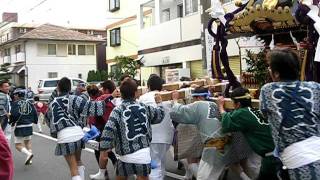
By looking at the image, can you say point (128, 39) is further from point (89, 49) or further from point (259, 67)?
point (259, 67)

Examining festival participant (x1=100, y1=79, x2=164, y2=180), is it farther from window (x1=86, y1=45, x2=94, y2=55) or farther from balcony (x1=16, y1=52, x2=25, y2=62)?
window (x1=86, y1=45, x2=94, y2=55)

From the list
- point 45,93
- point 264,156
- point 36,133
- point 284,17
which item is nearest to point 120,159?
point 264,156

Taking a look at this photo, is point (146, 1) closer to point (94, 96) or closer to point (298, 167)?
point (94, 96)

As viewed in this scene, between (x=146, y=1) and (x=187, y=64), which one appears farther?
(x=146, y=1)

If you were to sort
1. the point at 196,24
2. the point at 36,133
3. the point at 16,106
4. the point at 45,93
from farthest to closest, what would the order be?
the point at 45,93
the point at 196,24
the point at 36,133
the point at 16,106

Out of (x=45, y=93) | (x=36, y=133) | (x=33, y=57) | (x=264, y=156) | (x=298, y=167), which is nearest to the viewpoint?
(x=298, y=167)

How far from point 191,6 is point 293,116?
20.9 metres

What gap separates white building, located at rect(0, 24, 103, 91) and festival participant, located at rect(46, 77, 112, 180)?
37766mm

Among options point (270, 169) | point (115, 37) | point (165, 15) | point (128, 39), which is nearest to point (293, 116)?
point (270, 169)

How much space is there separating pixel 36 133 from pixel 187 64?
33.8 ft

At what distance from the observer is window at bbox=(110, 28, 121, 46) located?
34219 mm

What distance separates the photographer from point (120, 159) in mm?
5211

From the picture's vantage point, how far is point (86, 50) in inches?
1822

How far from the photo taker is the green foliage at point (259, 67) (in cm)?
831
